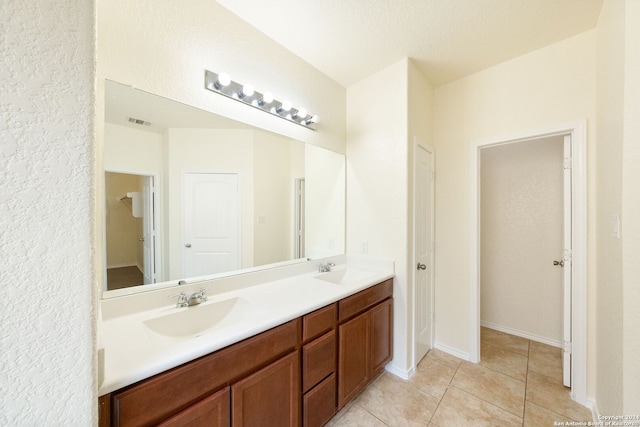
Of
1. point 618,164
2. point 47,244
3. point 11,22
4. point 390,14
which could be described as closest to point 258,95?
point 390,14

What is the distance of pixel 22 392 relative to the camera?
491 millimetres

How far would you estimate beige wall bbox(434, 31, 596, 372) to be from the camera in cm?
175

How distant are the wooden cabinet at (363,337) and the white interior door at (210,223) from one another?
0.83 metres

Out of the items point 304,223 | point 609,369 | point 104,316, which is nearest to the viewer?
point 104,316

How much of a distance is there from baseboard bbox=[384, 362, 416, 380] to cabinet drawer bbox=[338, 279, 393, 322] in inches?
24.0

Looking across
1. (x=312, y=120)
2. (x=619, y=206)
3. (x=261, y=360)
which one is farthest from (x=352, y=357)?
(x=312, y=120)

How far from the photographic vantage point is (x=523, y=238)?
265 centimetres

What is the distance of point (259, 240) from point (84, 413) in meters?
1.28

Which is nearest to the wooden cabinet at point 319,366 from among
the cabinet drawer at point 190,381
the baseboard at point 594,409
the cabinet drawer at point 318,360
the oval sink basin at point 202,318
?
the cabinet drawer at point 318,360

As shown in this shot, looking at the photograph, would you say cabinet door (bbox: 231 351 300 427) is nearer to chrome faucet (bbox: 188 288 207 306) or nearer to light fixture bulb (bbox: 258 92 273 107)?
chrome faucet (bbox: 188 288 207 306)

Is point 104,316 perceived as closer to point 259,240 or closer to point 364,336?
point 259,240

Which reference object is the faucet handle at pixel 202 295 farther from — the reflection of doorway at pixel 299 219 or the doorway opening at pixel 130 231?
the reflection of doorway at pixel 299 219

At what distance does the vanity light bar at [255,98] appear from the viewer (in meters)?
1.44

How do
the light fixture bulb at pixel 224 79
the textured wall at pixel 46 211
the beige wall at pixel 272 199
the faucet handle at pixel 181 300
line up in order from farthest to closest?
the beige wall at pixel 272 199
the light fixture bulb at pixel 224 79
the faucet handle at pixel 181 300
the textured wall at pixel 46 211
